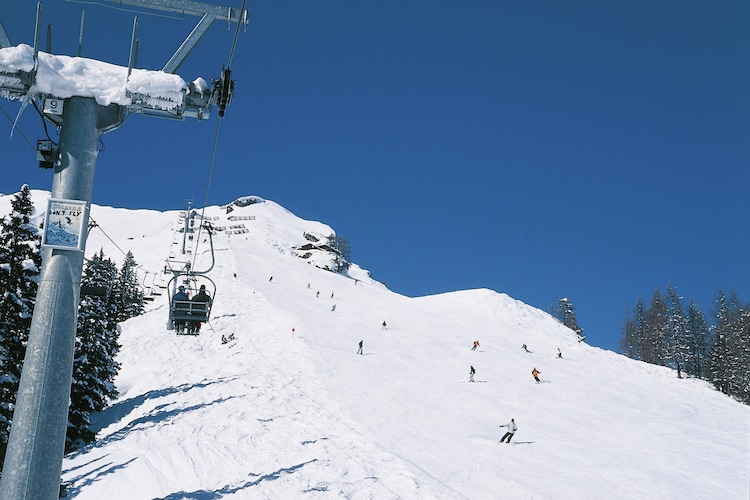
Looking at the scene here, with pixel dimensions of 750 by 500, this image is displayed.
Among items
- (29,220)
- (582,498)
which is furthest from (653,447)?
(29,220)

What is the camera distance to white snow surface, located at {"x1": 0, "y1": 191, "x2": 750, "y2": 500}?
15000 mm

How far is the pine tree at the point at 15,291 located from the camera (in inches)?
732

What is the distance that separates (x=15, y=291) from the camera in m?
19.4

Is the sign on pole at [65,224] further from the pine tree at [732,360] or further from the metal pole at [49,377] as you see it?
the pine tree at [732,360]

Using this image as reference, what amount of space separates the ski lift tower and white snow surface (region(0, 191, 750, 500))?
8.26m

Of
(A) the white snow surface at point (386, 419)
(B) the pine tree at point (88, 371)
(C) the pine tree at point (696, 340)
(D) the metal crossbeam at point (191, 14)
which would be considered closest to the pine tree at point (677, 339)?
(C) the pine tree at point (696, 340)

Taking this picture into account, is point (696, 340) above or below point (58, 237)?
above

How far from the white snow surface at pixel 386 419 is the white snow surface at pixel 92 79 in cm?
995

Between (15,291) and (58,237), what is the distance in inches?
624

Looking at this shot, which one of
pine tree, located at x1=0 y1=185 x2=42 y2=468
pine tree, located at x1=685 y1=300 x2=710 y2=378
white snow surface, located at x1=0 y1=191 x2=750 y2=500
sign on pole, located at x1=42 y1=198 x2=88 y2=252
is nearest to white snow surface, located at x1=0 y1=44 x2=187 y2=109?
sign on pole, located at x1=42 y1=198 x2=88 y2=252

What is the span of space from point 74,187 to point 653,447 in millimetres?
21663

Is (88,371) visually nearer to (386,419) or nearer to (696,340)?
(386,419)

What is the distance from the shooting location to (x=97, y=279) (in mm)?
30156

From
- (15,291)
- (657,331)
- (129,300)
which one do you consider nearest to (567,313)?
(657,331)
